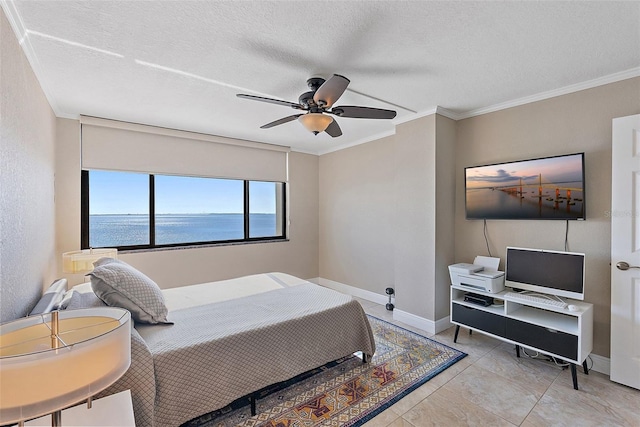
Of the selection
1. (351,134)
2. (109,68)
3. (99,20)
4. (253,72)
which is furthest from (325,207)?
(99,20)

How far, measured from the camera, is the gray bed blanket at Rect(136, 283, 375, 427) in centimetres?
166

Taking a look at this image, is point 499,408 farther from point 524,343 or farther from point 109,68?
point 109,68

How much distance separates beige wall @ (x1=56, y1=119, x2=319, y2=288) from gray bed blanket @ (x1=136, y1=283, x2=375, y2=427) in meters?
1.81

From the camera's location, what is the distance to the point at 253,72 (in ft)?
7.64

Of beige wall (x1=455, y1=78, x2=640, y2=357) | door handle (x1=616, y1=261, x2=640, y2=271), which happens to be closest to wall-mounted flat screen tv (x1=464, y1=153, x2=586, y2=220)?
beige wall (x1=455, y1=78, x2=640, y2=357)

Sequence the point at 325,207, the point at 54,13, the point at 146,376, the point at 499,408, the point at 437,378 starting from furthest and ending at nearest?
the point at 325,207 → the point at 437,378 → the point at 499,408 → the point at 54,13 → the point at 146,376

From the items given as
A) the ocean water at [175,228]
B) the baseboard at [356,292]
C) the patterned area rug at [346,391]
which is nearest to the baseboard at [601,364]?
the patterned area rug at [346,391]

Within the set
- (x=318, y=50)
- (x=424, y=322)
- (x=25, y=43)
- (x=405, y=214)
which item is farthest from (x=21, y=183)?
(x=424, y=322)

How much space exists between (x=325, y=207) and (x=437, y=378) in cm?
334

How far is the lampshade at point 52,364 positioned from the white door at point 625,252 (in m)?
3.26

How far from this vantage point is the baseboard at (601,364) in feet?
7.90

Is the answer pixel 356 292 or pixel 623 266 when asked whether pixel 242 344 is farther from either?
pixel 356 292

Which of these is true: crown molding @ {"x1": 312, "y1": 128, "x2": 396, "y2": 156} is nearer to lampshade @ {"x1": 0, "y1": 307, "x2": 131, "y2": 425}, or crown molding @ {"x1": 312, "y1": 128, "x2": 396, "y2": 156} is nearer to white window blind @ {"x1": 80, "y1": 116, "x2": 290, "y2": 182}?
white window blind @ {"x1": 80, "y1": 116, "x2": 290, "y2": 182}

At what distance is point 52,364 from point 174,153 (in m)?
3.57
